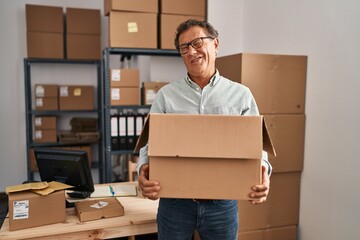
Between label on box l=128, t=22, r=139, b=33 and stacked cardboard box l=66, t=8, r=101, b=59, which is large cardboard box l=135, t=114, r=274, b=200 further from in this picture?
stacked cardboard box l=66, t=8, r=101, b=59

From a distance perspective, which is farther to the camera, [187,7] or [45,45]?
[45,45]

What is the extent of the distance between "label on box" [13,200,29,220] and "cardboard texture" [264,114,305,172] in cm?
138

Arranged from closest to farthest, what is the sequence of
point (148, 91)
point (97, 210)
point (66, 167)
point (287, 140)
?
1. point (97, 210)
2. point (66, 167)
3. point (287, 140)
4. point (148, 91)

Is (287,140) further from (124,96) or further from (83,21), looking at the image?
(83,21)

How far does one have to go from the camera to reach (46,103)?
146 inches

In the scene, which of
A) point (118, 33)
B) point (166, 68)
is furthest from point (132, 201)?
point (166, 68)

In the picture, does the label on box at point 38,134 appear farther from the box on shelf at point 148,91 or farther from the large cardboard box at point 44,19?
the box on shelf at point 148,91

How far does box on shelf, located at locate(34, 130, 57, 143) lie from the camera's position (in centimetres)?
376

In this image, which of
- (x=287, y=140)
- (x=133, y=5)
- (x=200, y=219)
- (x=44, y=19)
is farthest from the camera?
(x=44, y=19)

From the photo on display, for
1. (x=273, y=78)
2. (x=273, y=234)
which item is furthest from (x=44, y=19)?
(x=273, y=234)

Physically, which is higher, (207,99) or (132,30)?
(132,30)

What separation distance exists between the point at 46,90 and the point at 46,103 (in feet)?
0.47

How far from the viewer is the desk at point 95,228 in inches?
57.2

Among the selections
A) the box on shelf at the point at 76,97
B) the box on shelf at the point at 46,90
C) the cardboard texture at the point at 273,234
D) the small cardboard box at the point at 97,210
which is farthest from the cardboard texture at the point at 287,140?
the box on shelf at the point at 46,90
